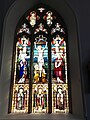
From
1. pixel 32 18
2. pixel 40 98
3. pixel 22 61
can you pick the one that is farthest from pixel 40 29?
pixel 40 98

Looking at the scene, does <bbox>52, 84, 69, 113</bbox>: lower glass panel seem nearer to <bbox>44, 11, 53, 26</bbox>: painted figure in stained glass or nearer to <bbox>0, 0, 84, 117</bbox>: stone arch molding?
<bbox>0, 0, 84, 117</bbox>: stone arch molding

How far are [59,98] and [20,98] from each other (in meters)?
0.78

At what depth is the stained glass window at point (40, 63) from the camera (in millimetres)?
4027

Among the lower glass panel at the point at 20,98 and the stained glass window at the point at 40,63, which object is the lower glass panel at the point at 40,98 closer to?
the stained glass window at the point at 40,63

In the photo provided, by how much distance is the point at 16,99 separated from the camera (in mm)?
4078

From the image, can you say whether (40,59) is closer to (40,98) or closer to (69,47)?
(69,47)

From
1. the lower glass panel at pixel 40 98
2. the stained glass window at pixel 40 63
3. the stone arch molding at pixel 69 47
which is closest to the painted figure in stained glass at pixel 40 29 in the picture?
the stained glass window at pixel 40 63

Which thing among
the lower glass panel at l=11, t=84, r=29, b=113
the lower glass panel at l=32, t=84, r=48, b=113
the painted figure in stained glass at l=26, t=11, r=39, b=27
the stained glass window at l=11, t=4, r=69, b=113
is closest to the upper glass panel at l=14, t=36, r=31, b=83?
the stained glass window at l=11, t=4, r=69, b=113

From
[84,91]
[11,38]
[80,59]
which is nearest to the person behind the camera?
[84,91]

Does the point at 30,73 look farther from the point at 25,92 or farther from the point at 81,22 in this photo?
the point at 81,22

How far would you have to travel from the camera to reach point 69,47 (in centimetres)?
438

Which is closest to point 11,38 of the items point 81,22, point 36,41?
point 36,41

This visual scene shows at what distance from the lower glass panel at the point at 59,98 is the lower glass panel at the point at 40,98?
16cm

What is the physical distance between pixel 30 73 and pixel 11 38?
93 centimetres
